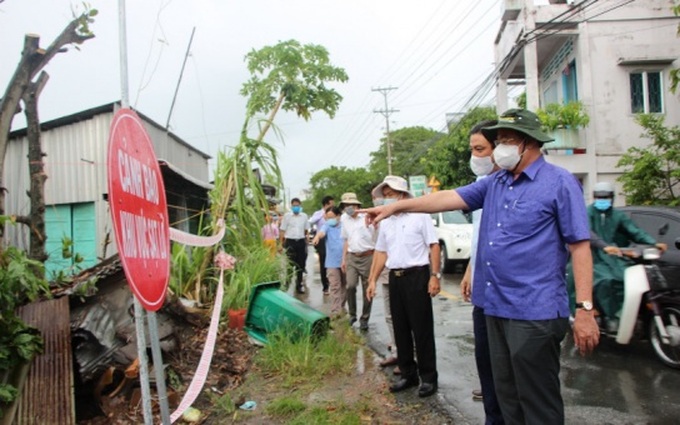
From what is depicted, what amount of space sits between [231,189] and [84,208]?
222 inches

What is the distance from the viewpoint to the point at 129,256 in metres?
2.01

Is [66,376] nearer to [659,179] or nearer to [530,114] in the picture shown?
[530,114]

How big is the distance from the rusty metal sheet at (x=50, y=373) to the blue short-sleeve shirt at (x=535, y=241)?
2.76m

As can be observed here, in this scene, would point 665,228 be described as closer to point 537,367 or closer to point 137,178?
point 537,367

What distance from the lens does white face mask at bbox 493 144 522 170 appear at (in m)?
2.72

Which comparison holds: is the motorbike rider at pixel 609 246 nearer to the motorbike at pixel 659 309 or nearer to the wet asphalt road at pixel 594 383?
the motorbike at pixel 659 309

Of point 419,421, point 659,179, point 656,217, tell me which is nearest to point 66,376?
point 419,421

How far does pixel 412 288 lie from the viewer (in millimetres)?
4496

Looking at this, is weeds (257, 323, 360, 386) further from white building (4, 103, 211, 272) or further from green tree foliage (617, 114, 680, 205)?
green tree foliage (617, 114, 680, 205)

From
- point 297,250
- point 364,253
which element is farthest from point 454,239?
point 364,253

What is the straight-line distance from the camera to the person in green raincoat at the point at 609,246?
17.1 feet

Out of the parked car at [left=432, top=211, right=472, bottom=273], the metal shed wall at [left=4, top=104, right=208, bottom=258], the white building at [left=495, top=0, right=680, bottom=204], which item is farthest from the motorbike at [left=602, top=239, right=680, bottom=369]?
the white building at [left=495, top=0, right=680, bottom=204]

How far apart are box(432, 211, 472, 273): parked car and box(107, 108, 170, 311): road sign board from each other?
9.74m

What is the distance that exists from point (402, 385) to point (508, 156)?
2.54m
